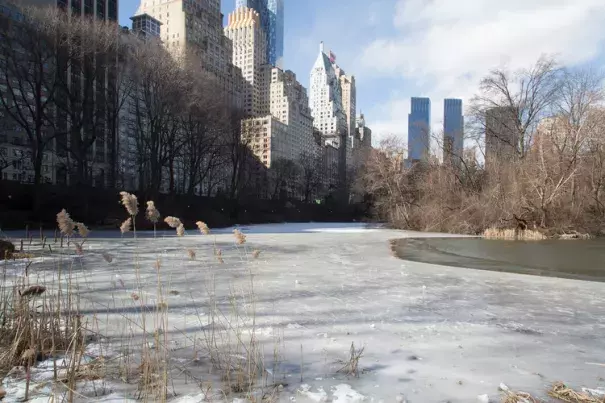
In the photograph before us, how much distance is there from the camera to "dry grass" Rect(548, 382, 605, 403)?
2.32 m

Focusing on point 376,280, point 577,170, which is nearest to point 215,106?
point 577,170

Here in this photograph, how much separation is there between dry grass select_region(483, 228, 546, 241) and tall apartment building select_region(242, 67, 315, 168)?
65.7 m

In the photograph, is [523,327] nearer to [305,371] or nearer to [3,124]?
[305,371]

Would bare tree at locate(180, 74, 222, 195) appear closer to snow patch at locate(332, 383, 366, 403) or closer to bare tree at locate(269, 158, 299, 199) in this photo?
snow patch at locate(332, 383, 366, 403)

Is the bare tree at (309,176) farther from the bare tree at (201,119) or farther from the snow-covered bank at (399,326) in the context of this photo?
the snow-covered bank at (399,326)

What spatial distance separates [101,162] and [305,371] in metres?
58.6

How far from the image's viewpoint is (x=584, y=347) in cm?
348

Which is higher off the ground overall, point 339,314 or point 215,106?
point 215,106

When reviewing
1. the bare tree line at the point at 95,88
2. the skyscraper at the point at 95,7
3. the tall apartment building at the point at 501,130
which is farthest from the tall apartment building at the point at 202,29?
the tall apartment building at the point at 501,130

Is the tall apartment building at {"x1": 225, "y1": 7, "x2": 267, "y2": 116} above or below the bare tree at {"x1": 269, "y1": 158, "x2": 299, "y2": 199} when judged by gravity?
above

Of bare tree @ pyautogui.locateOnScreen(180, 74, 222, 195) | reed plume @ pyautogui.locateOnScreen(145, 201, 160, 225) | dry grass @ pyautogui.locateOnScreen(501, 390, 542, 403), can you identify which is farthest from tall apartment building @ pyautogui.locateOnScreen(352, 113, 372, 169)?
dry grass @ pyautogui.locateOnScreen(501, 390, 542, 403)

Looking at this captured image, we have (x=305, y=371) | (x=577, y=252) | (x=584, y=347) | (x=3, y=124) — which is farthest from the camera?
(x=3, y=124)

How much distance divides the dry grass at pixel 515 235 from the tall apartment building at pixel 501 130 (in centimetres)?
1072

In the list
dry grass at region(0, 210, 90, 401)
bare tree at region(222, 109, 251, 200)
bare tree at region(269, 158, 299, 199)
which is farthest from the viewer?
bare tree at region(269, 158, 299, 199)
